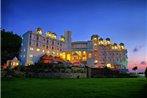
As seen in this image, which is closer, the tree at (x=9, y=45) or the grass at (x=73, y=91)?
the grass at (x=73, y=91)

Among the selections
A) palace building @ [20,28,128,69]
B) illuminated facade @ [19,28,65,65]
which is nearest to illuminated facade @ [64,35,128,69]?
palace building @ [20,28,128,69]

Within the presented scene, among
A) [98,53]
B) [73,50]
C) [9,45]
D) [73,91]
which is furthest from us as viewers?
[98,53]

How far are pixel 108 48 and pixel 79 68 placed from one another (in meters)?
45.4

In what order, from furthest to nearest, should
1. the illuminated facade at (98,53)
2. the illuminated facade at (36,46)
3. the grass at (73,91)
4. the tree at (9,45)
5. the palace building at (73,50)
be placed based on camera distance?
the illuminated facade at (98,53)
the tree at (9,45)
the palace building at (73,50)
the illuminated facade at (36,46)
the grass at (73,91)

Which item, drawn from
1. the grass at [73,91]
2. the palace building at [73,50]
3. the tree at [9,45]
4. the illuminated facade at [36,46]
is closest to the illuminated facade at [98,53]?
the palace building at [73,50]

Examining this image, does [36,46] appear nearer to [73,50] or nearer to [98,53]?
[73,50]

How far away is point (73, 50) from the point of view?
80.8 metres

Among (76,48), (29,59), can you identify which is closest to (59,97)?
(29,59)

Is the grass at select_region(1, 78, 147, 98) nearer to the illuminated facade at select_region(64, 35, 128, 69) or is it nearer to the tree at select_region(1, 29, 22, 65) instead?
the tree at select_region(1, 29, 22, 65)

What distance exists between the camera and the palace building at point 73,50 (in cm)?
5747

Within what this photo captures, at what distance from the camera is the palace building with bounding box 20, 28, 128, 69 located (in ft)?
189

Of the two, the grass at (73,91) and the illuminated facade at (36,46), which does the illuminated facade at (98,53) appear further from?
the grass at (73,91)

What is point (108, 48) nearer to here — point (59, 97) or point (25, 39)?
point (25, 39)

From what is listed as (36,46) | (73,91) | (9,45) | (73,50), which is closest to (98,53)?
(73,50)
